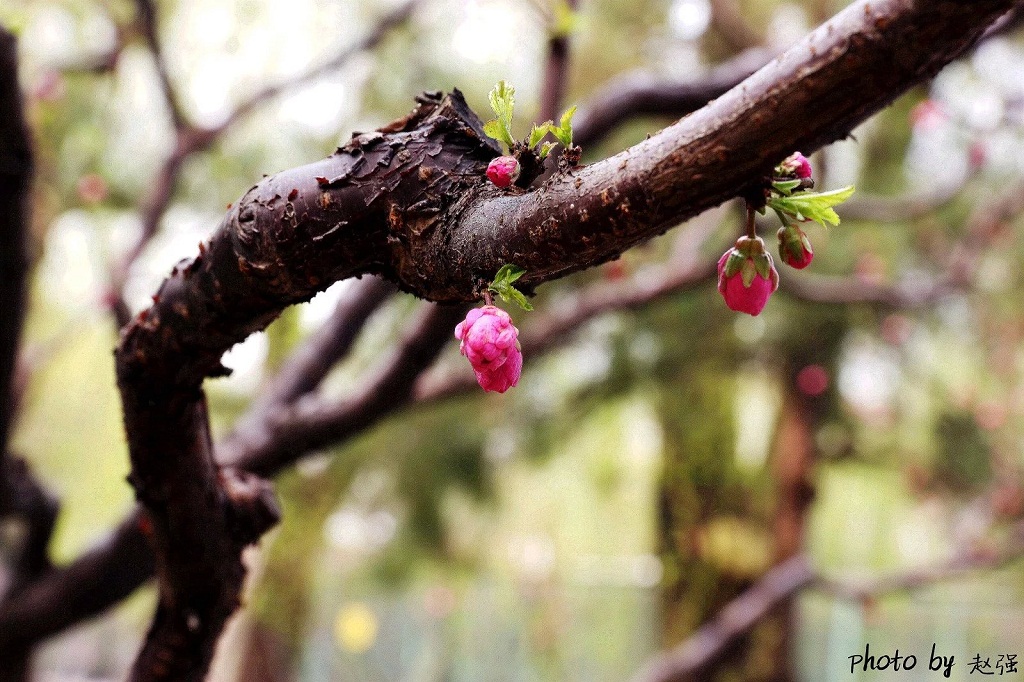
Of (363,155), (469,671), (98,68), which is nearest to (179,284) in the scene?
(363,155)

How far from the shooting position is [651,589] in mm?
5844

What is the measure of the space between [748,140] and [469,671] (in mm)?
6578

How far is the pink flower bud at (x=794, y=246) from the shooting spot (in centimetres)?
62

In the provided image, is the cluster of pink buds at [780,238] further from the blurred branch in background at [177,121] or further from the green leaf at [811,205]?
the blurred branch in background at [177,121]

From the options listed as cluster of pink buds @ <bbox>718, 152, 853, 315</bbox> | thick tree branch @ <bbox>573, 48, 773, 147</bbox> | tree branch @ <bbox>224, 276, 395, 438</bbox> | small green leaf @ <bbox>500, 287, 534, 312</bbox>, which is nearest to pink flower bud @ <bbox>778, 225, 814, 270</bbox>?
cluster of pink buds @ <bbox>718, 152, 853, 315</bbox>

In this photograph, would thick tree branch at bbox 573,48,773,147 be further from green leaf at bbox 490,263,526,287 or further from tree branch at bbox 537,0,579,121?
green leaf at bbox 490,263,526,287

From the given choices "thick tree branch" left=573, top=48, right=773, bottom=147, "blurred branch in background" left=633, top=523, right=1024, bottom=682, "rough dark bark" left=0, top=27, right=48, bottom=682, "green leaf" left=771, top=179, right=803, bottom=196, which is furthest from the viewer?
"blurred branch in background" left=633, top=523, right=1024, bottom=682

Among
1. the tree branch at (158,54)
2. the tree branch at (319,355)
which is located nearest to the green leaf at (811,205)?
the tree branch at (319,355)

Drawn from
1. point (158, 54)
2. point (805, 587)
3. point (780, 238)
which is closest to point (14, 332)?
point (158, 54)

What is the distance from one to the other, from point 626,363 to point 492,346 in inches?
143

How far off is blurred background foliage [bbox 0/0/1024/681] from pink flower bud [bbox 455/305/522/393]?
80.0 inches

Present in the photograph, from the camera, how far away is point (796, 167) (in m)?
0.58

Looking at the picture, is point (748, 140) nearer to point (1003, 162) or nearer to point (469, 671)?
point (1003, 162)

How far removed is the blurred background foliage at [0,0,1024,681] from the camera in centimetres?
339
